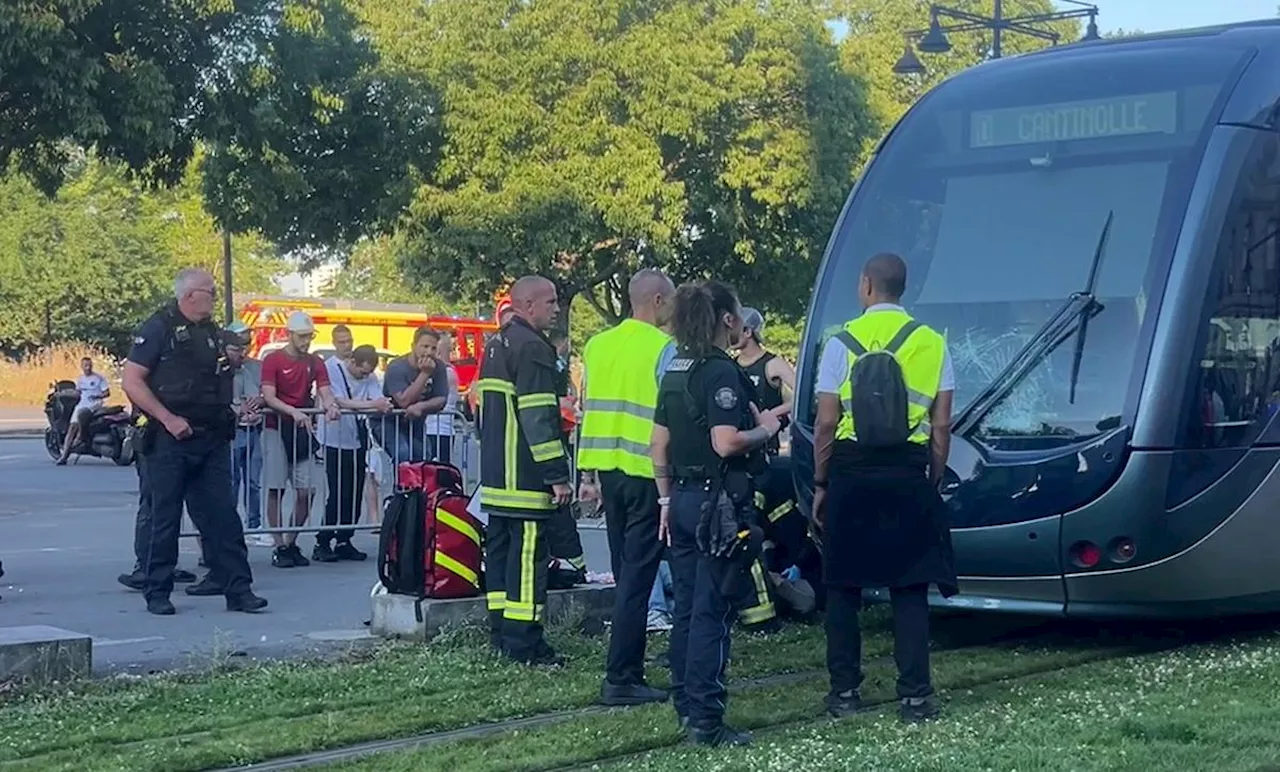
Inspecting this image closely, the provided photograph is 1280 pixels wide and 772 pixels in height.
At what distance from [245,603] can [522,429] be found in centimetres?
273

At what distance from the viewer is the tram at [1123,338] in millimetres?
8875

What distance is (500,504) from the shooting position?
8.84m

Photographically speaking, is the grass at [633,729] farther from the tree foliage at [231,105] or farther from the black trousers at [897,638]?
the tree foliage at [231,105]

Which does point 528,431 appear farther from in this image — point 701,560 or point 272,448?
point 272,448

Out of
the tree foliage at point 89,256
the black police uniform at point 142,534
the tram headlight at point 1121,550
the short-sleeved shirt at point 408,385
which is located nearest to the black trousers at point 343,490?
the short-sleeved shirt at point 408,385

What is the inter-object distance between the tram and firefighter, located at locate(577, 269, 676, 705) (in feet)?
5.51

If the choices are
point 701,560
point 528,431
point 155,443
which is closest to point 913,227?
point 528,431

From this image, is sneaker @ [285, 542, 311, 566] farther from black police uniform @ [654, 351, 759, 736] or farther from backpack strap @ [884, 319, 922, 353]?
backpack strap @ [884, 319, 922, 353]

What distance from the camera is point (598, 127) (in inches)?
1499

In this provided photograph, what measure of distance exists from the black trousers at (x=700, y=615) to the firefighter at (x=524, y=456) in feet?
4.73

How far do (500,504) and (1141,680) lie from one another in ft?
9.93

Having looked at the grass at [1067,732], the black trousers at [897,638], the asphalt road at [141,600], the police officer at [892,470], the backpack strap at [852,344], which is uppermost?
the backpack strap at [852,344]

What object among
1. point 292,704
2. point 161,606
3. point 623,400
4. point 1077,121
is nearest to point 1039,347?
point 1077,121

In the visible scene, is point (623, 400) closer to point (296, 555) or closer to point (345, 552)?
point (296, 555)
